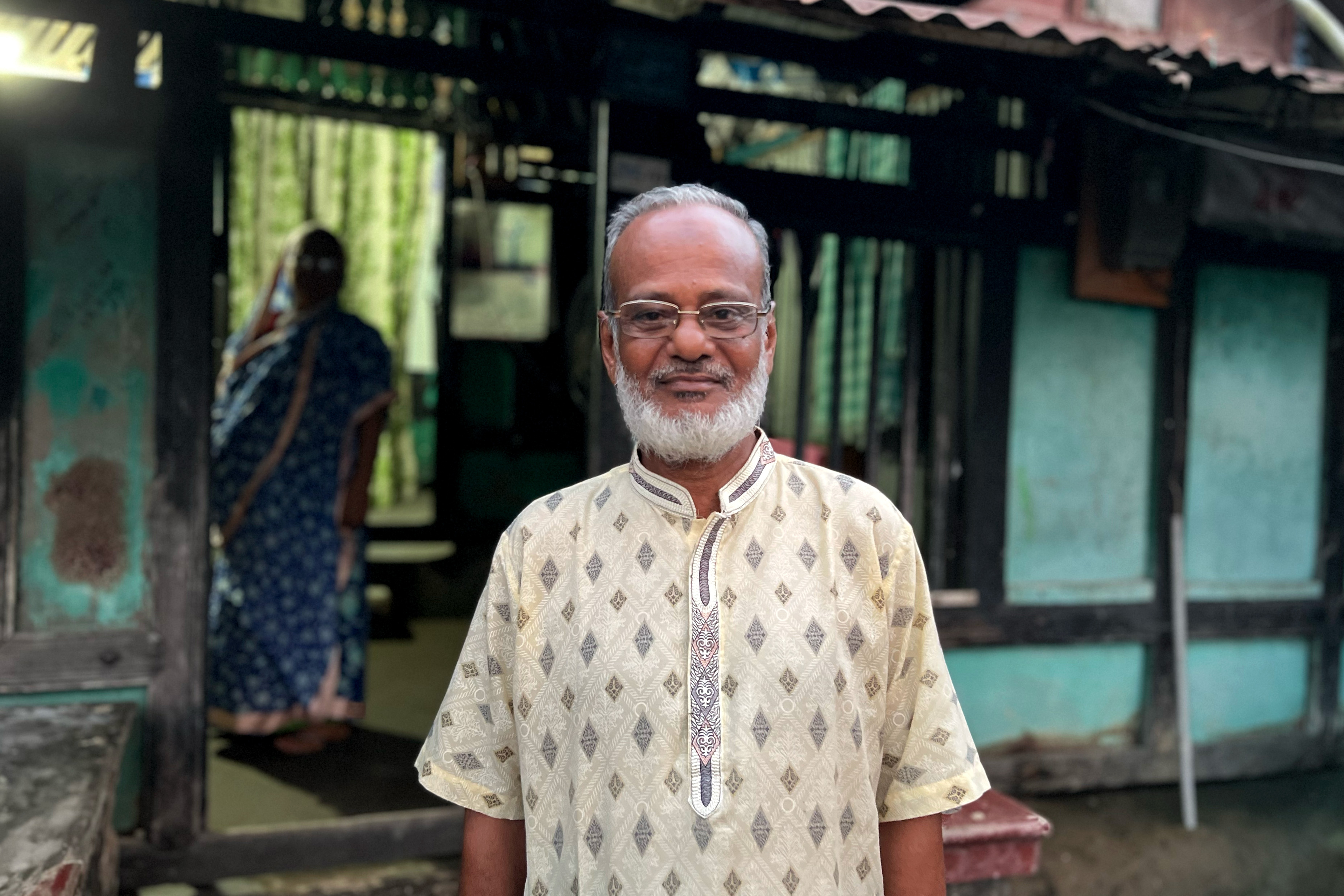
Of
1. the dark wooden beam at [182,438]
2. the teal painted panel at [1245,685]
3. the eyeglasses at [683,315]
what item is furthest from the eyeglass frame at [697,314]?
the teal painted panel at [1245,685]

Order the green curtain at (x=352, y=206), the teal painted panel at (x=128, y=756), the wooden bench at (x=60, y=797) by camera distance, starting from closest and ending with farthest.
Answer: the wooden bench at (x=60, y=797)
the teal painted panel at (x=128, y=756)
the green curtain at (x=352, y=206)

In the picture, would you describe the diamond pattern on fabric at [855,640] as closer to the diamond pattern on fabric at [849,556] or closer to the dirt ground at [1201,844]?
the diamond pattern on fabric at [849,556]

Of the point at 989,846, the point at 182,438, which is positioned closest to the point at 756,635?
the point at 989,846

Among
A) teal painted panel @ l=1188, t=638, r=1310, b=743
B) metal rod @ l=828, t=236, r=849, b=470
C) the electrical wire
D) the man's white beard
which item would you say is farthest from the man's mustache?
teal painted panel @ l=1188, t=638, r=1310, b=743

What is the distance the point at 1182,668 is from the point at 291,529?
4.03 meters

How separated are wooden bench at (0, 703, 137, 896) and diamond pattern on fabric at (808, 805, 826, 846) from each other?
1532mm

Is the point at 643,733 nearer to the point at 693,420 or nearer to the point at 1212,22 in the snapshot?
the point at 693,420

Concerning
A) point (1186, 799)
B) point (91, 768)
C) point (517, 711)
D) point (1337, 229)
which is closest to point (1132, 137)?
point (1337, 229)

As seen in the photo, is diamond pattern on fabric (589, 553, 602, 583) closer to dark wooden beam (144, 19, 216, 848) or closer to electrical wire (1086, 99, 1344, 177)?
dark wooden beam (144, 19, 216, 848)

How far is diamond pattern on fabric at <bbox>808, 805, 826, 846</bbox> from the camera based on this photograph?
5.04ft

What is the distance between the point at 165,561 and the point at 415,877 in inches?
55.1

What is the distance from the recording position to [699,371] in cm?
161

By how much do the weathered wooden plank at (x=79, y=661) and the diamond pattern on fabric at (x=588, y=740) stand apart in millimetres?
2477

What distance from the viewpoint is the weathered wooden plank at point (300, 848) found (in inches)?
138
